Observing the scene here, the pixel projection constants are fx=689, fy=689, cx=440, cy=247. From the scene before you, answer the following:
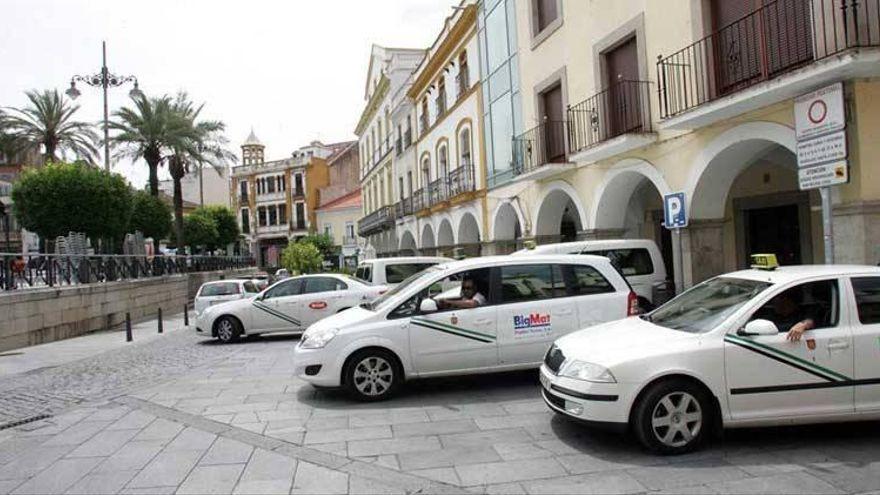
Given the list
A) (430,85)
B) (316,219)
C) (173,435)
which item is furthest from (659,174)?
(316,219)

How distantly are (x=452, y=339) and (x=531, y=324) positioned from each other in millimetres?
977

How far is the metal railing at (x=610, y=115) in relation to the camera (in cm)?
1348

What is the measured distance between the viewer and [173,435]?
685 cm

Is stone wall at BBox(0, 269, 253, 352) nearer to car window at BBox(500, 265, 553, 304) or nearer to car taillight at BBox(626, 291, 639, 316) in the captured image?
car window at BBox(500, 265, 553, 304)

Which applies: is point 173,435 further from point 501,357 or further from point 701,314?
point 701,314

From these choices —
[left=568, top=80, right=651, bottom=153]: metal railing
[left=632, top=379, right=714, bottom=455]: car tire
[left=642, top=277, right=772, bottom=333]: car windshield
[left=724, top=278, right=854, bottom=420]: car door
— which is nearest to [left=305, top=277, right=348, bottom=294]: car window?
[left=568, top=80, right=651, bottom=153]: metal railing

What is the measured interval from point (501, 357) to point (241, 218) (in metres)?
79.7

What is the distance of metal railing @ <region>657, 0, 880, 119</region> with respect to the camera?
8.37 m

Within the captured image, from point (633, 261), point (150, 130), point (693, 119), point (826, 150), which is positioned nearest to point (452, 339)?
point (826, 150)

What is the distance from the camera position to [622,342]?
5.89 metres

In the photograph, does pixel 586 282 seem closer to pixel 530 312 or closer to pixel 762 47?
pixel 530 312

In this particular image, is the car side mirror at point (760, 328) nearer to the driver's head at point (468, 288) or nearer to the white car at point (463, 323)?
the white car at point (463, 323)

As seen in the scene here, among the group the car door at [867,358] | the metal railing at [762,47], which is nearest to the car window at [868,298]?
the car door at [867,358]

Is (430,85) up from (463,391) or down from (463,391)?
up
